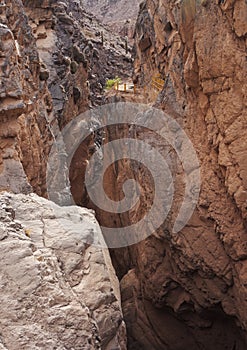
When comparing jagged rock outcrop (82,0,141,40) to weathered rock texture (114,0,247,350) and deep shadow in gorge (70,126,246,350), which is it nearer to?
deep shadow in gorge (70,126,246,350)

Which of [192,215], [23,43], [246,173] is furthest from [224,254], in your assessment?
[23,43]

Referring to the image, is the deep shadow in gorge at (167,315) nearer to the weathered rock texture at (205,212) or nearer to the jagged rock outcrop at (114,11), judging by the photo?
the weathered rock texture at (205,212)

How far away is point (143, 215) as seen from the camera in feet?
40.3

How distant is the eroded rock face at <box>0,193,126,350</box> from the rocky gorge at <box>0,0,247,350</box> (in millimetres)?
12

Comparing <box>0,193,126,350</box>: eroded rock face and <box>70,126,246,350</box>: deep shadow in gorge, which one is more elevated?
<box>0,193,126,350</box>: eroded rock face

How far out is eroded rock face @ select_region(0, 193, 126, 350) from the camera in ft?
11.0

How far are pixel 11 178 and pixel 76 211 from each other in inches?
210

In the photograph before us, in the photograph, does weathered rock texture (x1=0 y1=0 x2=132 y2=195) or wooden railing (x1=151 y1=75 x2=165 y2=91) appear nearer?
weathered rock texture (x1=0 y1=0 x2=132 y2=195)

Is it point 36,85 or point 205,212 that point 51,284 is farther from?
point 36,85

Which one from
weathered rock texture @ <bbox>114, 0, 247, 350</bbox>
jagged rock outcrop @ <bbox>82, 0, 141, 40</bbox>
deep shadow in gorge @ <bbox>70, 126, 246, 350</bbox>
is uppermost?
jagged rock outcrop @ <bbox>82, 0, 141, 40</bbox>

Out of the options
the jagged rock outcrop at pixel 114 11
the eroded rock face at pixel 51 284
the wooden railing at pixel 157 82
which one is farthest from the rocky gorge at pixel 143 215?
the jagged rock outcrop at pixel 114 11

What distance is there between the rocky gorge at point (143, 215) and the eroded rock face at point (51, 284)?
1 cm

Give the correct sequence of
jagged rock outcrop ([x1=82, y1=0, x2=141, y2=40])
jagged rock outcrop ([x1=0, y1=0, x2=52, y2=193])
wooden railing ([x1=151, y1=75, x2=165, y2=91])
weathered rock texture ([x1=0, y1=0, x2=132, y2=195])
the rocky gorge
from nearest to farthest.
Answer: the rocky gorge, jagged rock outcrop ([x1=0, y1=0, x2=52, y2=193]), weathered rock texture ([x1=0, y1=0, x2=132, y2=195]), wooden railing ([x1=151, y1=75, x2=165, y2=91]), jagged rock outcrop ([x1=82, y1=0, x2=141, y2=40])

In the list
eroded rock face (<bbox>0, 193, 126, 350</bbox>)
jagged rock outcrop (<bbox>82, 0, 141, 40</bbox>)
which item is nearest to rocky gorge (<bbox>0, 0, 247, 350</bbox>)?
eroded rock face (<bbox>0, 193, 126, 350</bbox>)
